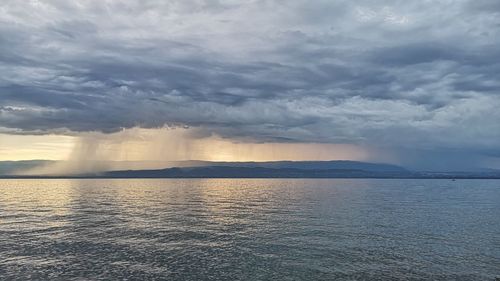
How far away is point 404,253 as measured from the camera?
202 feet

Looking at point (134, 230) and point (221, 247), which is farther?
point (134, 230)

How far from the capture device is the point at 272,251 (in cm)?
6112

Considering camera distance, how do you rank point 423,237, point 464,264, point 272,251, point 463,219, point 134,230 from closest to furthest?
point 464,264 < point 272,251 < point 423,237 < point 134,230 < point 463,219

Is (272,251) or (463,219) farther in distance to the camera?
(463,219)

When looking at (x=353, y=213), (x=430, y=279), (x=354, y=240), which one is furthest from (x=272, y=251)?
(x=353, y=213)

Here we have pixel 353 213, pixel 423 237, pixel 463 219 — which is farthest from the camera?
pixel 353 213

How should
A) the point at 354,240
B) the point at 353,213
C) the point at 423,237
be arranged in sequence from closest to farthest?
the point at 354,240 < the point at 423,237 < the point at 353,213

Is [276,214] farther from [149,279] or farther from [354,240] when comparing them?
[149,279]

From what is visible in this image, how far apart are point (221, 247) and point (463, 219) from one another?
236 feet

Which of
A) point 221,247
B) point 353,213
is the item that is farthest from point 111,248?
point 353,213

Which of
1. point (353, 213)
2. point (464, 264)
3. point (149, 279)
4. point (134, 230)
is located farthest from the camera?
point (353, 213)

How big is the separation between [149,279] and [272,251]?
20579mm

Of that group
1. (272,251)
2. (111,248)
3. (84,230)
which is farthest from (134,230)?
(272,251)

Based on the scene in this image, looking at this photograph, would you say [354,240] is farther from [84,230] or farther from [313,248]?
[84,230]
